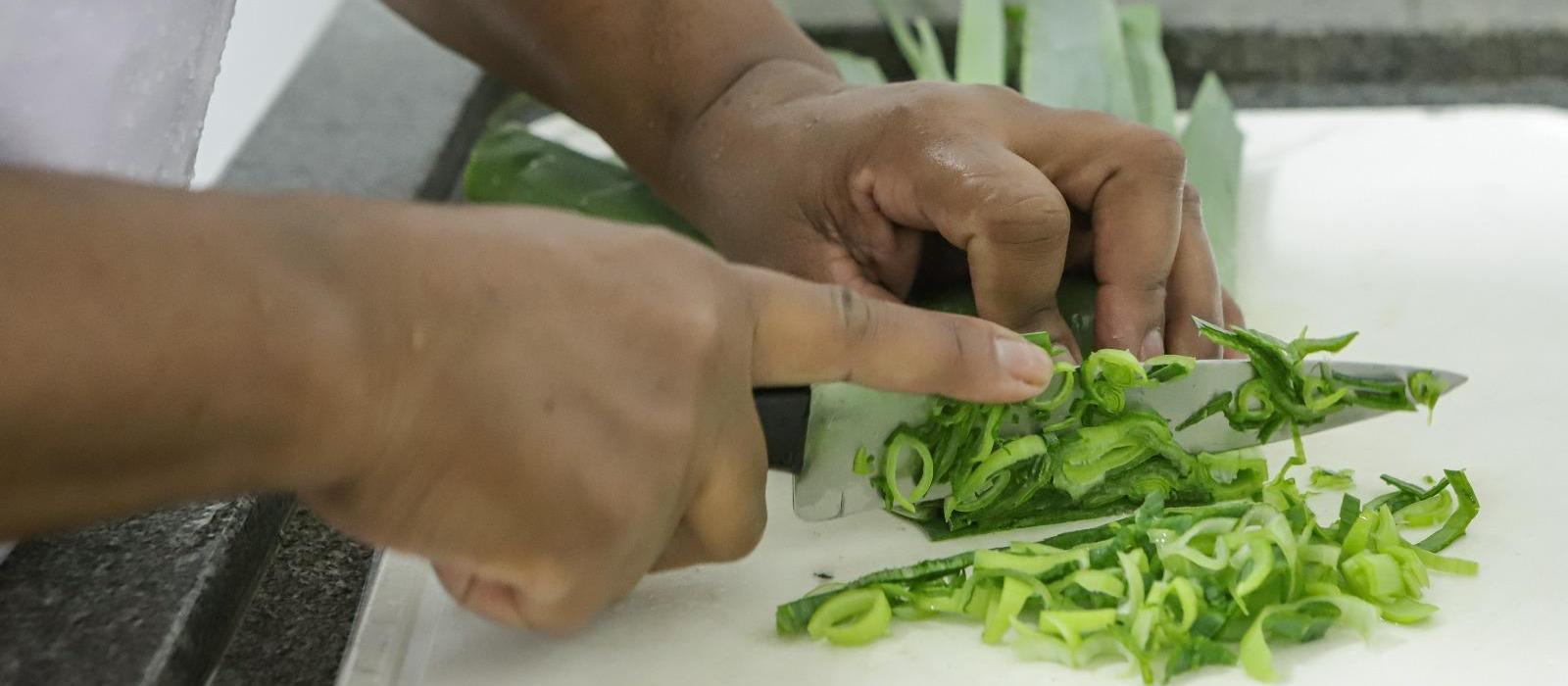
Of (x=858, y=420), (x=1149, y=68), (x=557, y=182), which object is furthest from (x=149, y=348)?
(x=1149, y=68)

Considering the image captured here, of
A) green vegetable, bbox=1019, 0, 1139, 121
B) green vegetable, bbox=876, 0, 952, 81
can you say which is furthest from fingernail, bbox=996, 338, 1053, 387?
green vegetable, bbox=876, 0, 952, 81

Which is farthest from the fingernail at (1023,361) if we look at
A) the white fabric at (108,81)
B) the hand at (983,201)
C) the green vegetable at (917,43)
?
the green vegetable at (917,43)

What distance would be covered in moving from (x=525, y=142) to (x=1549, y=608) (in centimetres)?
118

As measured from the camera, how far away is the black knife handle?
1059 millimetres

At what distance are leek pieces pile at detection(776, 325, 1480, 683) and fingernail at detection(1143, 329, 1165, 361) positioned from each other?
0.09 meters

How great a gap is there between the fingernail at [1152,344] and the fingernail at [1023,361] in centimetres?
28

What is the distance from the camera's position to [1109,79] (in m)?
1.88

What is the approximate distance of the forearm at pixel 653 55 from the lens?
154 cm

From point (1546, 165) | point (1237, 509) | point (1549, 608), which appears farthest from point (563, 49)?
point (1546, 165)

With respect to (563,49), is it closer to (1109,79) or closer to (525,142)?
(525,142)

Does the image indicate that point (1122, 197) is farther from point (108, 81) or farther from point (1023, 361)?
point (108, 81)

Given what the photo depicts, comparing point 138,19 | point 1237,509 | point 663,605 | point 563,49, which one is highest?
point 138,19

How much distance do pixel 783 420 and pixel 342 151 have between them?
115 centimetres

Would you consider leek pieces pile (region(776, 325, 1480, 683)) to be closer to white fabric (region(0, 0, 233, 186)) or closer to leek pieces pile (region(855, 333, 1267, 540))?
leek pieces pile (region(855, 333, 1267, 540))
